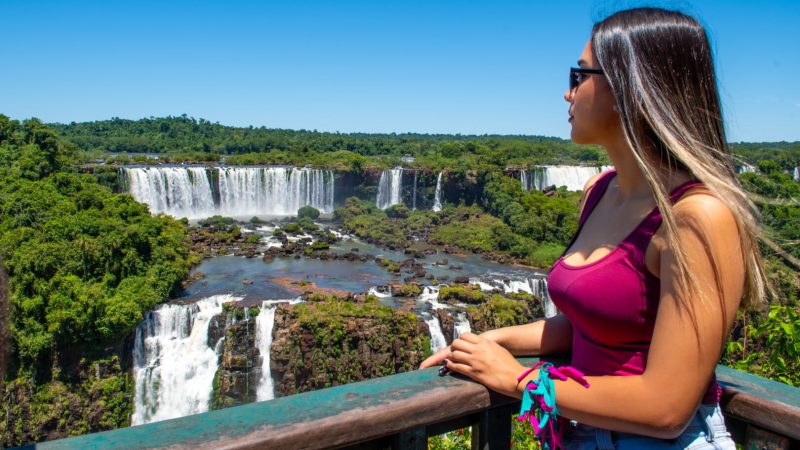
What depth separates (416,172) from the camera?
129ft

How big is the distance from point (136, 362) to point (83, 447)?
60.6 ft

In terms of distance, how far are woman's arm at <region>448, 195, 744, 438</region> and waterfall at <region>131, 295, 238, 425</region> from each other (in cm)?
1775

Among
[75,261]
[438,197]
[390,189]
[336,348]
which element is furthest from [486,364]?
[438,197]

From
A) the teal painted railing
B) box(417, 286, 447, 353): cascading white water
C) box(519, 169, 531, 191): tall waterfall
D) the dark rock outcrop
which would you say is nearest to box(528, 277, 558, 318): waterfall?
box(417, 286, 447, 353): cascading white water

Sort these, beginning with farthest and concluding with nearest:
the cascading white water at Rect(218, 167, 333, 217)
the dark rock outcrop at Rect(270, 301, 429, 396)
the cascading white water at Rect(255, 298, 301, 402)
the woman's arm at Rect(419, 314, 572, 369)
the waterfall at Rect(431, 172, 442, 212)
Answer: the waterfall at Rect(431, 172, 442, 212)
the cascading white water at Rect(218, 167, 333, 217)
the cascading white water at Rect(255, 298, 301, 402)
the dark rock outcrop at Rect(270, 301, 429, 396)
the woman's arm at Rect(419, 314, 572, 369)

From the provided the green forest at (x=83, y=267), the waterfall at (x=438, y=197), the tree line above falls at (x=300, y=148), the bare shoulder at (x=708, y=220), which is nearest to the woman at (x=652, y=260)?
the bare shoulder at (x=708, y=220)

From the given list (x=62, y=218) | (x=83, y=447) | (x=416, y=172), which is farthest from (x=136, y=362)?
(x=416, y=172)

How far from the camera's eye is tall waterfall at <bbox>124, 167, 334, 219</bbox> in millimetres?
30906

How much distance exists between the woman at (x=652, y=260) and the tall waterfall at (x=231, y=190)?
3152 centimetres

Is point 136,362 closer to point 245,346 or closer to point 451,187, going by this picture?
point 245,346

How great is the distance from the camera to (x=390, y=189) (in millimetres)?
39219

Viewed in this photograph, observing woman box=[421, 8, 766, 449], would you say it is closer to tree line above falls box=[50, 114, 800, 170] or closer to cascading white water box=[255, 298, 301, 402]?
cascading white water box=[255, 298, 301, 402]

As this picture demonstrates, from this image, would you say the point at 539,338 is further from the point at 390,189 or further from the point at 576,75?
the point at 390,189

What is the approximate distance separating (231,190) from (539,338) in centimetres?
3343
